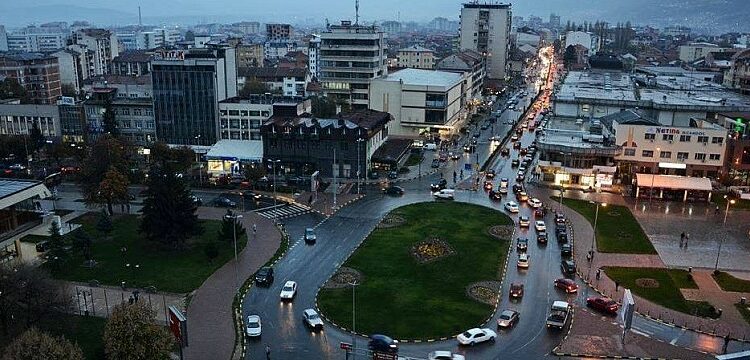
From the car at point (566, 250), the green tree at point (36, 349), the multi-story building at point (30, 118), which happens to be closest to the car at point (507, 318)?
the car at point (566, 250)

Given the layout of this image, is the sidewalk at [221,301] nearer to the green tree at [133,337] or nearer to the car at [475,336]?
the green tree at [133,337]

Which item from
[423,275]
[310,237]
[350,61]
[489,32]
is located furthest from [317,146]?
[489,32]

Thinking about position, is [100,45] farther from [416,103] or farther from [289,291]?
A: [289,291]

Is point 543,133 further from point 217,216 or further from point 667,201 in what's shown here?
point 217,216

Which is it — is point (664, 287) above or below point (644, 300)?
above

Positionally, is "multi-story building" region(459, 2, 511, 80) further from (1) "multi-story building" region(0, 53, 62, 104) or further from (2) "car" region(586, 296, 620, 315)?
(2) "car" region(586, 296, 620, 315)

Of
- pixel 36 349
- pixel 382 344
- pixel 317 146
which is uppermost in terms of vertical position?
pixel 317 146

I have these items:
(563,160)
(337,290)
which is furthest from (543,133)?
(337,290)
